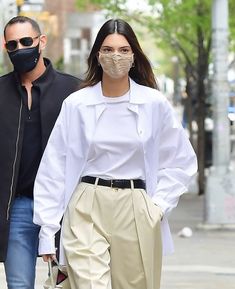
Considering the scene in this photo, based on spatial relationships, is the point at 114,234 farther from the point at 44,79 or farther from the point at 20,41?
the point at 20,41

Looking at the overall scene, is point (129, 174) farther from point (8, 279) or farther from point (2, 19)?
point (2, 19)

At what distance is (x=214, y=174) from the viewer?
14.5 m

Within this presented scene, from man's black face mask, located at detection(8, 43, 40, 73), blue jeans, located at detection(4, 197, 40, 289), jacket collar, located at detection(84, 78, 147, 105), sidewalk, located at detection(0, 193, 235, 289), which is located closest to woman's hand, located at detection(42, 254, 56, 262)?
blue jeans, located at detection(4, 197, 40, 289)

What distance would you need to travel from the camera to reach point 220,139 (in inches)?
583

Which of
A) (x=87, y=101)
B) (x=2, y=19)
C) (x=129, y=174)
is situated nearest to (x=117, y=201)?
(x=129, y=174)

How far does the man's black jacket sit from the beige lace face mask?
634 mm

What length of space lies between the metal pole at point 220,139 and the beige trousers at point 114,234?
30.3ft

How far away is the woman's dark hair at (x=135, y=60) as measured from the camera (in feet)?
17.0

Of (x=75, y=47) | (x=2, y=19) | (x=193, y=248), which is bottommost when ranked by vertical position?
(x=75, y=47)

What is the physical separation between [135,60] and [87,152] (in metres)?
0.54

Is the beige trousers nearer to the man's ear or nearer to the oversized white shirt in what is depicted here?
the oversized white shirt

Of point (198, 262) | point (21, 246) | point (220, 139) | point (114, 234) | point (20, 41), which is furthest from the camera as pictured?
point (220, 139)

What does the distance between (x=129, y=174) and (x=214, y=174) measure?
9.40 m

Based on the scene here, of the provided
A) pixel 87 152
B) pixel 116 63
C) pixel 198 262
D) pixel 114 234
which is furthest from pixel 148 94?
pixel 198 262
